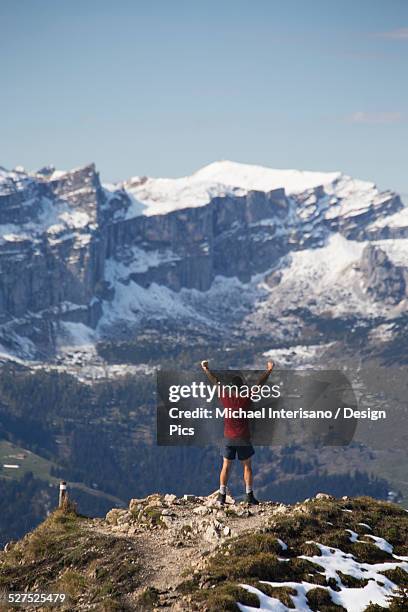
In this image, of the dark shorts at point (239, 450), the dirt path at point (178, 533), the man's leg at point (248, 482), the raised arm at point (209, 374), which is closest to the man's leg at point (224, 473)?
the dark shorts at point (239, 450)

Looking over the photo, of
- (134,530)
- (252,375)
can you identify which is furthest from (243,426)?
(134,530)

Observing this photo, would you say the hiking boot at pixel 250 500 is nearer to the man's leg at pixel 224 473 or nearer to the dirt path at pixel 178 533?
the dirt path at pixel 178 533

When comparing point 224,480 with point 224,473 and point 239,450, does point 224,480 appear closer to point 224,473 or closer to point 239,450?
point 224,473

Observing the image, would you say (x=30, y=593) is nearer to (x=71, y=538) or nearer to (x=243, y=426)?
(x=71, y=538)

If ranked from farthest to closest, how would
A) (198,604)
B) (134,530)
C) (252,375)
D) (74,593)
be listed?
1. (252,375)
2. (134,530)
3. (74,593)
4. (198,604)

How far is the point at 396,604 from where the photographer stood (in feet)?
125

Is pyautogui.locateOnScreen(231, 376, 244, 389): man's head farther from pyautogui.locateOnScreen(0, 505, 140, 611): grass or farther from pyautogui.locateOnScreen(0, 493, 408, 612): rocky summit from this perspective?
pyautogui.locateOnScreen(0, 505, 140, 611): grass

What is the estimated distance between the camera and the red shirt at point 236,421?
157ft

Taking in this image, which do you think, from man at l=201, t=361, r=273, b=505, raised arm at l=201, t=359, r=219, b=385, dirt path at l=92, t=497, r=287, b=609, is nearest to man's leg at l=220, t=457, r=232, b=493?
man at l=201, t=361, r=273, b=505

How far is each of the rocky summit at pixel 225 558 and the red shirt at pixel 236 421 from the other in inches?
112

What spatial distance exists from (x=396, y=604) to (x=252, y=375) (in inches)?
539

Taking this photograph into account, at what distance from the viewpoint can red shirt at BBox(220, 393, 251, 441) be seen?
47.9 m

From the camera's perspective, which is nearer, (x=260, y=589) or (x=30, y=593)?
(x=260, y=589)

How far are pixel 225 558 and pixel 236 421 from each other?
8382mm
